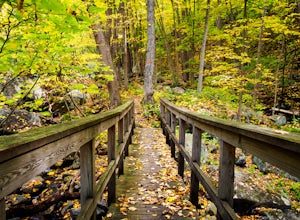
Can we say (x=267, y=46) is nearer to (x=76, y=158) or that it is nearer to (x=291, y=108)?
(x=291, y=108)

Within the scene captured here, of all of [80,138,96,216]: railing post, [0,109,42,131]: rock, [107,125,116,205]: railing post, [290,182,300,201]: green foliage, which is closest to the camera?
[80,138,96,216]: railing post

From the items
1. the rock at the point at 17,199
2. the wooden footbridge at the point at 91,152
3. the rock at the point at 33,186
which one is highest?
the wooden footbridge at the point at 91,152

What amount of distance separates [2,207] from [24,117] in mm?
10552

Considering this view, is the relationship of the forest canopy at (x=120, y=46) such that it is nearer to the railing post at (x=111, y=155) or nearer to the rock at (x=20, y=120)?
the rock at (x=20, y=120)

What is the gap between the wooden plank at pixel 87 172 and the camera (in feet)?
7.01

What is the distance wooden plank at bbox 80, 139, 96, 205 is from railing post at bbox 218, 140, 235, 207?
4.20ft

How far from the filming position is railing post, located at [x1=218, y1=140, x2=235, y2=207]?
7.07ft

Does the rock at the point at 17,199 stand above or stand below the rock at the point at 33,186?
above

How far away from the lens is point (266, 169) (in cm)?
777

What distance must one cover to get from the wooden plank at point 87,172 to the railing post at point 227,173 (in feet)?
4.20

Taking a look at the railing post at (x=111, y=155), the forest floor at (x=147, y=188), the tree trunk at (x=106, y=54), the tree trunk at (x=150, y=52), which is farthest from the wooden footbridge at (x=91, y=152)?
the tree trunk at (x=150, y=52)

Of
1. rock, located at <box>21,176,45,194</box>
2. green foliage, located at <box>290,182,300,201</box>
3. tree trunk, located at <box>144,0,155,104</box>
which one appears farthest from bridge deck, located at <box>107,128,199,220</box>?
tree trunk, located at <box>144,0,155,104</box>

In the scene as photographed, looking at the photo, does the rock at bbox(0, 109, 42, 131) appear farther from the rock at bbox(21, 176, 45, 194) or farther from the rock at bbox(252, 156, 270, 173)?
the rock at bbox(252, 156, 270, 173)

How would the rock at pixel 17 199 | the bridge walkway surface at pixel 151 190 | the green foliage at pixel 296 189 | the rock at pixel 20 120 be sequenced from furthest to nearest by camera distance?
1. the rock at pixel 20 120
2. the green foliage at pixel 296 189
3. the rock at pixel 17 199
4. the bridge walkway surface at pixel 151 190
